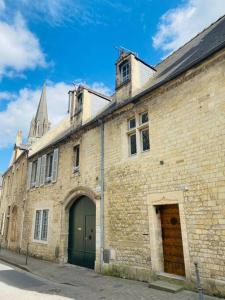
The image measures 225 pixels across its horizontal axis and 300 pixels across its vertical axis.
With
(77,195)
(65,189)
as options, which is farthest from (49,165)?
(77,195)

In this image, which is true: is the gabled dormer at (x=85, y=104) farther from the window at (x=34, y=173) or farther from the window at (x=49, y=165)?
the window at (x=34, y=173)

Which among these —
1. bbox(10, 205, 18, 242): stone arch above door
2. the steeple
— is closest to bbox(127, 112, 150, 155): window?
bbox(10, 205, 18, 242): stone arch above door

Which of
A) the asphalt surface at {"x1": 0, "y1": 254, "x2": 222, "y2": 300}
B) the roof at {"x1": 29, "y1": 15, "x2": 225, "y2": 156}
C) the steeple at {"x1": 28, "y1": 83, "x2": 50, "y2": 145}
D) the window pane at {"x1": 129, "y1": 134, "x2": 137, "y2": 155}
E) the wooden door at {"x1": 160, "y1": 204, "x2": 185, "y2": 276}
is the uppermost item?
the steeple at {"x1": 28, "y1": 83, "x2": 50, "y2": 145}

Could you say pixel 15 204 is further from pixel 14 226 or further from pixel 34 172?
pixel 34 172

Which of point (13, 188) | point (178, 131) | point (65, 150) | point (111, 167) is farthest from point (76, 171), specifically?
point (13, 188)

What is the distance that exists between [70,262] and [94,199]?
3343 mm

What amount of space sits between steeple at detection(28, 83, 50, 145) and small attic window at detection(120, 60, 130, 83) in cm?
3518

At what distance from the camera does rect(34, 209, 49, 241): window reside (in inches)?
471

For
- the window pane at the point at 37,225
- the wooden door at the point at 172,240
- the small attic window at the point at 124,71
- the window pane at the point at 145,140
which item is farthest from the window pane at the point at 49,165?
the wooden door at the point at 172,240

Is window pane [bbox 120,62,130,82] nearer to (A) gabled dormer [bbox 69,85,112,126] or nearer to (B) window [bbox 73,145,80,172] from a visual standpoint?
(A) gabled dormer [bbox 69,85,112,126]

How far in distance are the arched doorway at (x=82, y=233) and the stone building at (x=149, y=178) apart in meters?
0.04

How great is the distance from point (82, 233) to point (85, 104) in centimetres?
603

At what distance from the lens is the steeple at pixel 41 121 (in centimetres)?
4421

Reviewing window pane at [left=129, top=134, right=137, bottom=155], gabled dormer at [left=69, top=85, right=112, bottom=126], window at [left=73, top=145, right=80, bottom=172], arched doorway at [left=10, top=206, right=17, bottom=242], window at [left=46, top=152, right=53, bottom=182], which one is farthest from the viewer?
arched doorway at [left=10, top=206, right=17, bottom=242]
